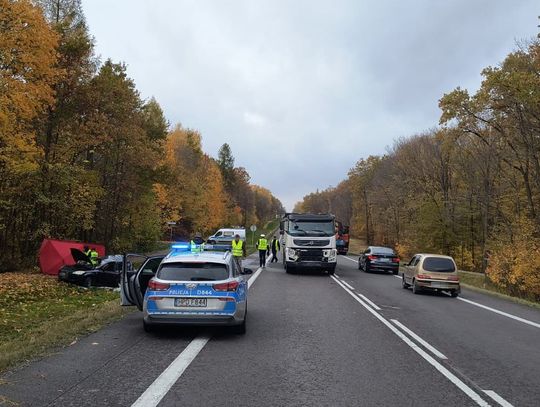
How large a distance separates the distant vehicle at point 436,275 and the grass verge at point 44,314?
1104 centimetres

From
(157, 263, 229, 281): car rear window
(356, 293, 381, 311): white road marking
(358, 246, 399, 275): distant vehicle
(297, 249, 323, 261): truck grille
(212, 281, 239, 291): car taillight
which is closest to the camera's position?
(212, 281, 239, 291): car taillight

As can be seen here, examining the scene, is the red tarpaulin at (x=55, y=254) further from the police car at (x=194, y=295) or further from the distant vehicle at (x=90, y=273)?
the police car at (x=194, y=295)

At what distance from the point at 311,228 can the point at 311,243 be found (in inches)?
32.1

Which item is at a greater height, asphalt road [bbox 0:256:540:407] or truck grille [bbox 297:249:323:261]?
truck grille [bbox 297:249:323:261]

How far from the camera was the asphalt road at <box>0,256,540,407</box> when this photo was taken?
225 inches

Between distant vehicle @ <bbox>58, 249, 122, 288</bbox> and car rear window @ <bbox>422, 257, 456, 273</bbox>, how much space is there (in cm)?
1181

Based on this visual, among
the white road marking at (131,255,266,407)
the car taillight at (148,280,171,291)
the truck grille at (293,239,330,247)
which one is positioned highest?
the truck grille at (293,239,330,247)

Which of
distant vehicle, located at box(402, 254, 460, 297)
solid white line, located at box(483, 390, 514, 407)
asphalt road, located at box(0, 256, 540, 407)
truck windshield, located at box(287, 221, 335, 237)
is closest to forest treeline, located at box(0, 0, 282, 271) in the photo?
truck windshield, located at box(287, 221, 335, 237)

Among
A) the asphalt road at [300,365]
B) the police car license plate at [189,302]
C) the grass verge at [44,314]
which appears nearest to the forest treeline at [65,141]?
the grass verge at [44,314]

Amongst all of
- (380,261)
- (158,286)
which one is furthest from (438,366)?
(380,261)

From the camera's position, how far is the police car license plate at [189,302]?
885 centimetres

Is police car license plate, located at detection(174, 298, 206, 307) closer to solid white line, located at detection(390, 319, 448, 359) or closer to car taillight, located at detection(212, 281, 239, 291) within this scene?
car taillight, located at detection(212, 281, 239, 291)

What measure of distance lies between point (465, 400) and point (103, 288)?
15.5 m

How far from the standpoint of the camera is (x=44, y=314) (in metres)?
12.5
